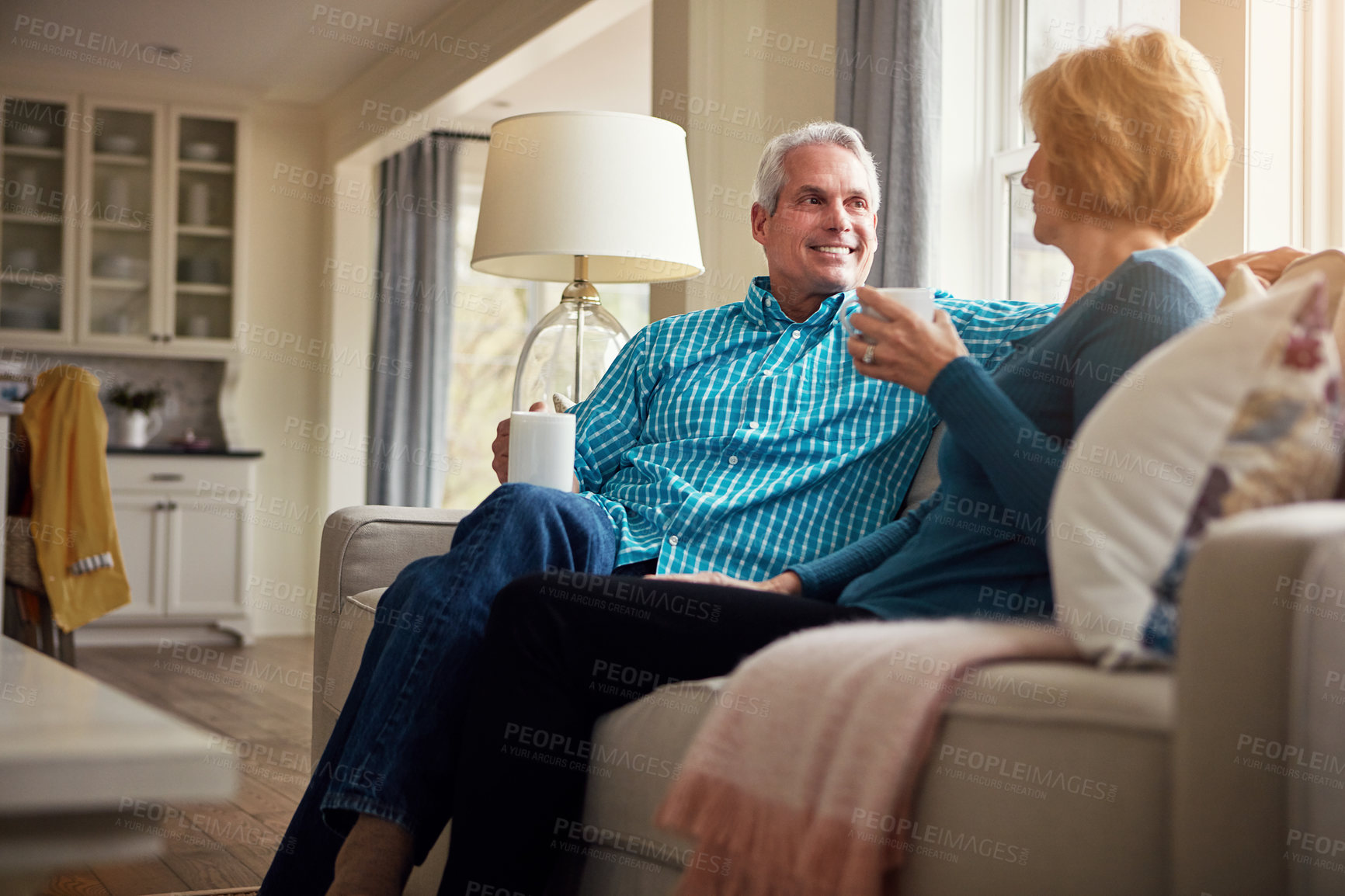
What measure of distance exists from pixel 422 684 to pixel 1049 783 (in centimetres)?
74

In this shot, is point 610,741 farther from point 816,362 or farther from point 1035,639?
point 816,362

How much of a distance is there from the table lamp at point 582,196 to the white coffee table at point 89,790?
1858 millimetres

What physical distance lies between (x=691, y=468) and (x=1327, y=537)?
1.16 m

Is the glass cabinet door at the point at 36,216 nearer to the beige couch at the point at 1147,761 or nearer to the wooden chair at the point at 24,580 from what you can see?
the wooden chair at the point at 24,580

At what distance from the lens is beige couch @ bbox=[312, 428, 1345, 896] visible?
886mm

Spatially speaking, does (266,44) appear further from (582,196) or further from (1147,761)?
(1147,761)

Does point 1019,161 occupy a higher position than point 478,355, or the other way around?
point 1019,161

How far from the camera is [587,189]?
2.47 m

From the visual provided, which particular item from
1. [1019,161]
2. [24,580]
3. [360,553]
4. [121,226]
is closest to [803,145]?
[1019,161]

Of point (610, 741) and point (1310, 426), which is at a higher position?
point (1310, 426)

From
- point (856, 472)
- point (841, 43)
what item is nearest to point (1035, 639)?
point (856, 472)

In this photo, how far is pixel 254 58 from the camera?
17.3 ft

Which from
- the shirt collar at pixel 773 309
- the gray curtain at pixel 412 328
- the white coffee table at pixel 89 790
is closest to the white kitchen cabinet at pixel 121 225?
the gray curtain at pixel 412 328

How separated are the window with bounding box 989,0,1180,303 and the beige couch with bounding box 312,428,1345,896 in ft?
6.20
